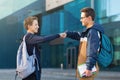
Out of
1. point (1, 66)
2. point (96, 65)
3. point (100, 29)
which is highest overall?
point (100, 29)

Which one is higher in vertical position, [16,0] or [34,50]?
[16,0]

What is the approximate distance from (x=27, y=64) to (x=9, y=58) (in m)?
31.8

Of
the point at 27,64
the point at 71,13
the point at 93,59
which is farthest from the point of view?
the point at 71,13

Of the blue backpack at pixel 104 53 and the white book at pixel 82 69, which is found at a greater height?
the blue backpack at pixel 104 53

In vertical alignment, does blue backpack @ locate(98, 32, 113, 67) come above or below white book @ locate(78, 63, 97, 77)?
above

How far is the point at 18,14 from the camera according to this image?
35.8 metres

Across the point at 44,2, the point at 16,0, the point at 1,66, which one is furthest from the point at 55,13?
the point at 1,66

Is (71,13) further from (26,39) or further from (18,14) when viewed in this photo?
(26,39)

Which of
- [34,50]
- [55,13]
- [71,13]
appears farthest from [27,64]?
[55,13]

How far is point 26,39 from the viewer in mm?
4453

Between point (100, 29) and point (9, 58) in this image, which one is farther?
point (9, 58)

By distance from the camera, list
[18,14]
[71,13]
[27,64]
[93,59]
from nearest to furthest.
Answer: [93,59], [27,64], [71,13], [18,14]

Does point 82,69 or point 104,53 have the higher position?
point 104,53

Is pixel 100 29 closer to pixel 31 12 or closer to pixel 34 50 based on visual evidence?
pixel 34 50
